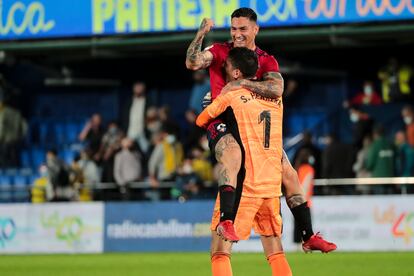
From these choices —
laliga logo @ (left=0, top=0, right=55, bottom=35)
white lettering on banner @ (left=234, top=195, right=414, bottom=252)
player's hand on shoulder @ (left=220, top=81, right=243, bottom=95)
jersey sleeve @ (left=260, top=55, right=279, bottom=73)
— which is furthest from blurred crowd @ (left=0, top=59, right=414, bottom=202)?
player's hand on shoulder @ (left=220, top=81, right=243, bottom=95)

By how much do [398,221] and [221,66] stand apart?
11.2 m

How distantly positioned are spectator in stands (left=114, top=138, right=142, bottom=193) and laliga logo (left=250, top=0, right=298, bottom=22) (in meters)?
3.98

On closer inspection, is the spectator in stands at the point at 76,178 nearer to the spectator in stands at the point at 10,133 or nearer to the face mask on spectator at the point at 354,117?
the spectator in stands at the point at 10,133

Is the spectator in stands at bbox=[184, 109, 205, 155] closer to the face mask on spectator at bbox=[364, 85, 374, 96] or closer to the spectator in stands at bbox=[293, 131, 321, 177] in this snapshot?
the spectator in stands at bbox=[293, 131, 321, 177]

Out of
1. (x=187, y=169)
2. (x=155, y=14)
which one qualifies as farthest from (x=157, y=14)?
(x=187, y=169)

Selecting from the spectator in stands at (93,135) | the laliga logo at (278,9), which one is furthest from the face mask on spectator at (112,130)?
the laliga logo at (278,9)

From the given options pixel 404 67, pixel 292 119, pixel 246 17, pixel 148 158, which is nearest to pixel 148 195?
pixel 148 158

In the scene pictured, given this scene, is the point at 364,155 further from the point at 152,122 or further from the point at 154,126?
the point at 152,122

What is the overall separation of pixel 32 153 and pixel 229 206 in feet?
65.2

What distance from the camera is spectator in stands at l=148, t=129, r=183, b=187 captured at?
23.3 meters

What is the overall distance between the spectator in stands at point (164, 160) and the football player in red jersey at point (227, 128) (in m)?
13.6

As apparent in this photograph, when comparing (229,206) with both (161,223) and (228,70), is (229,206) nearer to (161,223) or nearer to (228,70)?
(228,70)

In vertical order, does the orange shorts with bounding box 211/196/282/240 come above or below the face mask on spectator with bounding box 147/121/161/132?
below

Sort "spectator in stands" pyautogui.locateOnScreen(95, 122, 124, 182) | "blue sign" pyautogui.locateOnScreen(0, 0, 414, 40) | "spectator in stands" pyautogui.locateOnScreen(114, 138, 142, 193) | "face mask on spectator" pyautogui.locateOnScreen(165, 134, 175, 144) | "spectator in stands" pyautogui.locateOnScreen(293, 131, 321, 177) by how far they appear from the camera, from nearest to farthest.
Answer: "spectator in stands" pyautogui.locateOnScreen(293, 131, 321, 177) < "blue sign" pyautogui.locateOnScreen(0, 0, 414, 40) < "face mask on spectator" pyautogui.locateOnScreen(165, 134, 175, 144) < "spectator in stands" pyautogui.locateOnScreen(114, 138, 142, 193) < "spectator in stands" pyautogui.locateOnScreen(95, 122, 124, 182)
